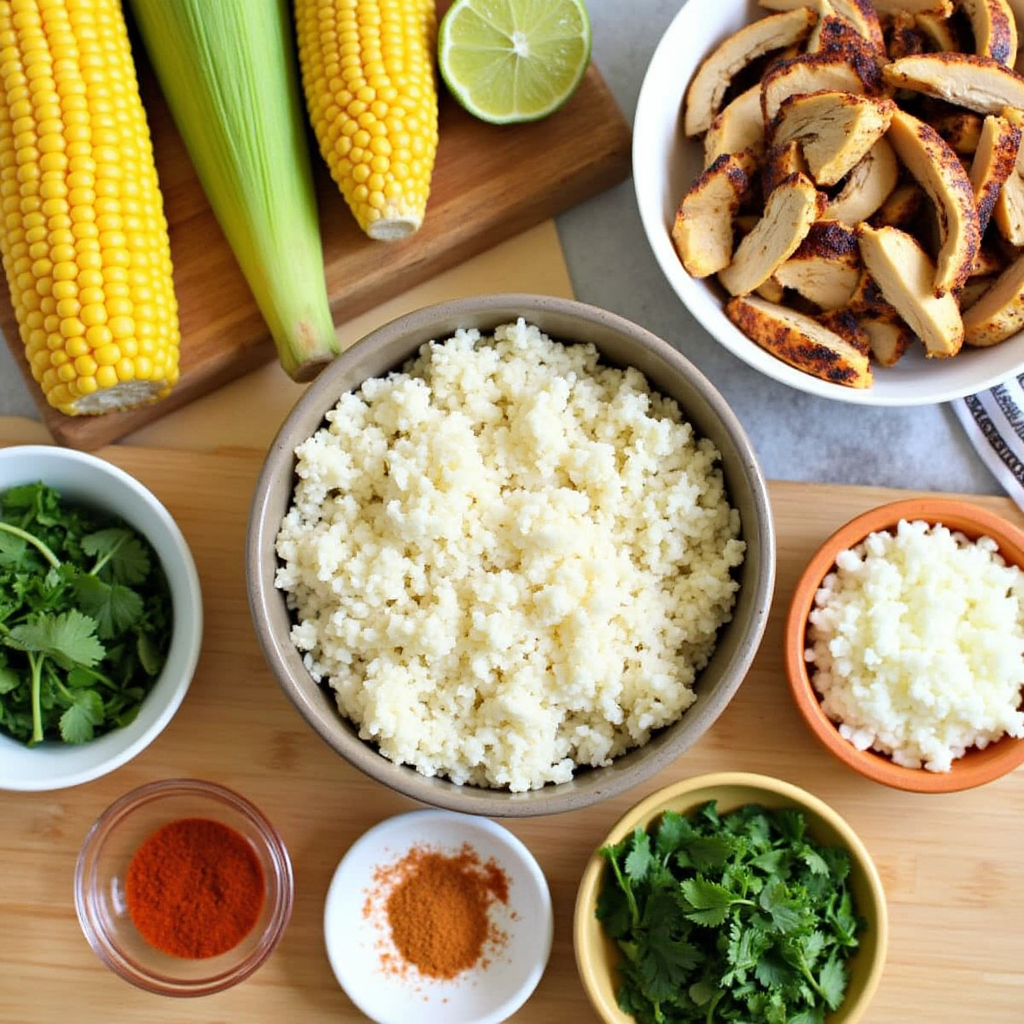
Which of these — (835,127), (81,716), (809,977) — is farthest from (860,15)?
(81,716)

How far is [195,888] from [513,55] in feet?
5.25

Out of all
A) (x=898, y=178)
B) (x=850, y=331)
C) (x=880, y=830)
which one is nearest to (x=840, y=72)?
(x=898, y=178)

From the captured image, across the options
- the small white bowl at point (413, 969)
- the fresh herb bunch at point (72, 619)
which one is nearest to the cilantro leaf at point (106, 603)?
the fresh herb bunch at point (72, 619)

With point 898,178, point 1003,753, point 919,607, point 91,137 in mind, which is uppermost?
point 91,137

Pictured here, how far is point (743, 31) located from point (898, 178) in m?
0.36

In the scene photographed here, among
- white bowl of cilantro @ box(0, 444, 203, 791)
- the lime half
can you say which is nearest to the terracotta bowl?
the lime half

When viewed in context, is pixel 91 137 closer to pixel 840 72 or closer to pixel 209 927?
pixel 840 72

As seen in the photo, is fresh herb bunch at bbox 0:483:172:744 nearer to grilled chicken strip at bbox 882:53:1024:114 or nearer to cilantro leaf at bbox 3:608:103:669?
cilantro leaf at bbox 3:608:103:669

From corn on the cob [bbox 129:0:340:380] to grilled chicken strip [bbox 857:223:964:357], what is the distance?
2.94 feet

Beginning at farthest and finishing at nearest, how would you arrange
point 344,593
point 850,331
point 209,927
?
1. point 209,927
2. point 850,331
3. point 344,593

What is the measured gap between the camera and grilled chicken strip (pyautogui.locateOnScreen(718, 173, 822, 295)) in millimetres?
1691

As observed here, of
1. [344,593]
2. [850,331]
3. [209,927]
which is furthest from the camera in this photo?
[209,927]

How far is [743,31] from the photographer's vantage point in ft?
6.08

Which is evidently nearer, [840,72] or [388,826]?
[840,72]
